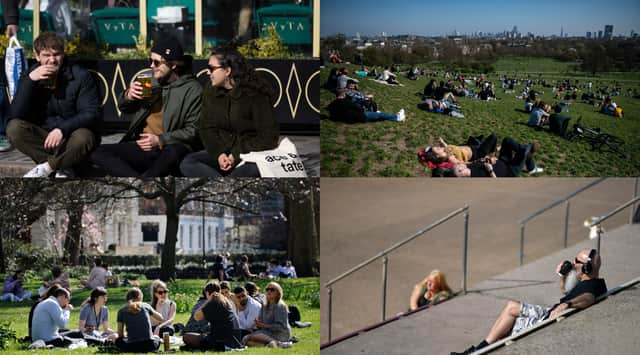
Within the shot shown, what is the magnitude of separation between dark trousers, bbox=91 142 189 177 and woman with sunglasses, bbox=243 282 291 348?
4.18ft

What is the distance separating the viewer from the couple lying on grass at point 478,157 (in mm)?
8297

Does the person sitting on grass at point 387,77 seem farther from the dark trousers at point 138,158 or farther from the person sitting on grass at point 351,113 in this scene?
the dark trousers at point 138,158

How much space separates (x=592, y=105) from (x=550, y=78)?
0.43 metres

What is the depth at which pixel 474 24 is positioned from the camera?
8.59 metres

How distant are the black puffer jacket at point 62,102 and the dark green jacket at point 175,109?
0.88ft

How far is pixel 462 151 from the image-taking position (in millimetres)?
8320

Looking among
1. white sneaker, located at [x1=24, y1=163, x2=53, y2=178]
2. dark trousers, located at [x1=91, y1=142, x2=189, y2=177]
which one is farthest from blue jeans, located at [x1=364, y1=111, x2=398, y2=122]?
white sneaker, located at [x1=24, y1=163, x2=53, y2=178]

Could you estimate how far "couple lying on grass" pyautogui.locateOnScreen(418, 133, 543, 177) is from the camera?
27.2 feet

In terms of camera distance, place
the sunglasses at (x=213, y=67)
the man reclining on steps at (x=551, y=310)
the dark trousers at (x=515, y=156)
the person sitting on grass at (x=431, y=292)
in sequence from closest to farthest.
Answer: the man reclining on steps at (x=551, y=310) < the sunglasses at (x=213, y=67) < the dark trousers at (x=515, y=156) < the person sitting on grass at (x=431, y=292)

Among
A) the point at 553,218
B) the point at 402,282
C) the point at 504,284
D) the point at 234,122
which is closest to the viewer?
the point at 234,122

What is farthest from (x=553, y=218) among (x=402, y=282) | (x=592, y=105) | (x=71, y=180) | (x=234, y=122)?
(x=71, y=180)

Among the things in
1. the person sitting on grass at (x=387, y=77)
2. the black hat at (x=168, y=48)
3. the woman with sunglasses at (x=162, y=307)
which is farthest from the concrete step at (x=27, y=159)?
the woman with sunglasses at (x=162, y=307)

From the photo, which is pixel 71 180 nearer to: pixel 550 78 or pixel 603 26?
pixel 550 78

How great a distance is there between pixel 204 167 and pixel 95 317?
1496mm
